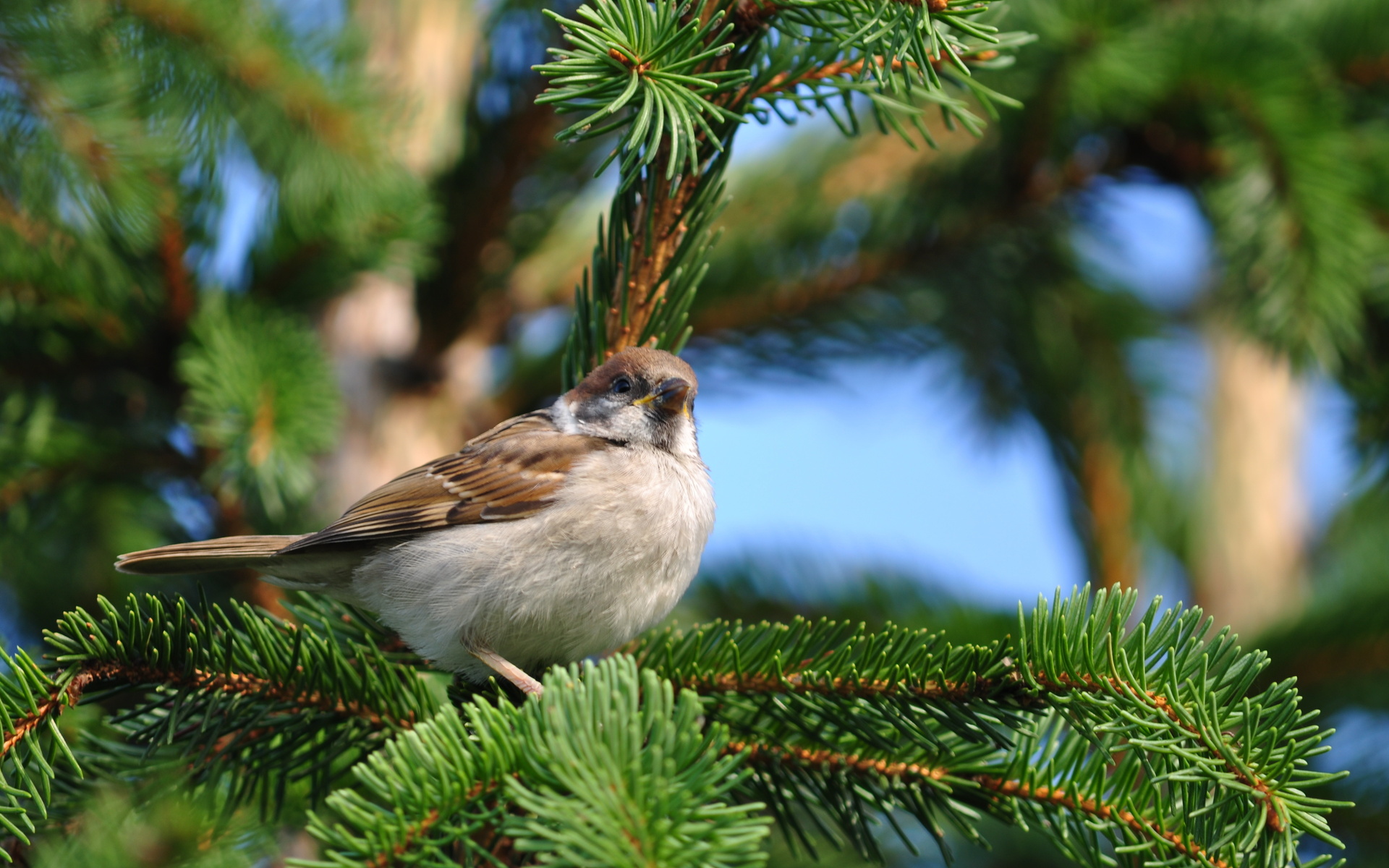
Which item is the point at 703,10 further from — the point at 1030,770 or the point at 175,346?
the point at 175,346

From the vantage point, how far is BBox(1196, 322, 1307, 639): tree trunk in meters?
3.94

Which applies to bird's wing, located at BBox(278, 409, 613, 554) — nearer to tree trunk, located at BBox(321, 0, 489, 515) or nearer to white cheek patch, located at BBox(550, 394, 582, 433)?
white cheek patch, located at BBox(550, 394, 582, 433)

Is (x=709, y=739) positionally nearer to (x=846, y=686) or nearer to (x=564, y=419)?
(x=846, y=686)

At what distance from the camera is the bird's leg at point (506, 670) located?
225cm

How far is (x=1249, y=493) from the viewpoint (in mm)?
4383

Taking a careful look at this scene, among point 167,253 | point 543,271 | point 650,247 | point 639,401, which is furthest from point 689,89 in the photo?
point 543,271

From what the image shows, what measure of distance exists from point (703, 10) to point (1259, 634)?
206 centimetres

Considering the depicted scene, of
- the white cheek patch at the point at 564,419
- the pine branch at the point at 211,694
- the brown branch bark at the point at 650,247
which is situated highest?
the brown branch bark at the point at 650,247

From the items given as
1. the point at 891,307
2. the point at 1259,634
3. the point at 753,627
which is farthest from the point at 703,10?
the point at 1259,634

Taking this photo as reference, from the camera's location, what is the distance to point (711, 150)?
6.77 ft

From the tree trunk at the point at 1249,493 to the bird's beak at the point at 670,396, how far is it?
1.92m

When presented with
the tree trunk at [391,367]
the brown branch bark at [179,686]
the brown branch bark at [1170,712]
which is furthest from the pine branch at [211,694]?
the tree trunk at [391,367]

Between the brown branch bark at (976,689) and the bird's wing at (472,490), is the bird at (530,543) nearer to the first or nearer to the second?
the bird's wing at (472,490)

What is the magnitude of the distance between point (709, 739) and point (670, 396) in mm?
1263
